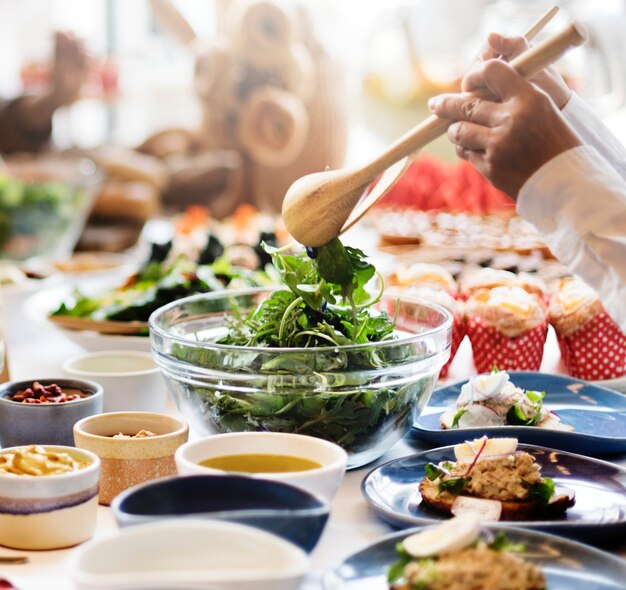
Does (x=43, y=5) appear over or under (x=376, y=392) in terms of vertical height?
over

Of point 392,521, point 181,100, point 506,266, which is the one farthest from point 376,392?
point 181,100

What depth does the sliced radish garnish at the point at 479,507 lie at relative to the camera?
0.94 m

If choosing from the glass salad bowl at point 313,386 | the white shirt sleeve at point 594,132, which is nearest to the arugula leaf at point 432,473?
the glass salad bowl at point 313,386

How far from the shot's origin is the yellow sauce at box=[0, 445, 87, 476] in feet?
3.10

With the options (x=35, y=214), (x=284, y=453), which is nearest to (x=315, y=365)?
(x=284, y=453)

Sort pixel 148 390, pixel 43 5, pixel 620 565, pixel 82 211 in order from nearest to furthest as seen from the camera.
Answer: pixel 620 565 < pixel 148 390 < pixel 82 211 < pixel 43 5

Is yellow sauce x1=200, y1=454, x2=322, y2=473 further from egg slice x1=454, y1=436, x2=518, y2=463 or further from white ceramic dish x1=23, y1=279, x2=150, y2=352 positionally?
white ceramic dish x1=23, y1=279, x2=150, y2=352

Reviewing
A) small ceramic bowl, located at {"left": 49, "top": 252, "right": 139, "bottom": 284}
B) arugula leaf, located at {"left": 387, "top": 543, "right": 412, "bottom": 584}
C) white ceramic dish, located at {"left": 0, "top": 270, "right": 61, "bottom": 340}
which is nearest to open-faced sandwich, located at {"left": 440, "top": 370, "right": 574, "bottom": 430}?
arugula leaf, located at {"left": 387, "top": 543, "right": 412, "bottom": 584}

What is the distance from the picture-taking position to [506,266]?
Answer: 192 centimetres

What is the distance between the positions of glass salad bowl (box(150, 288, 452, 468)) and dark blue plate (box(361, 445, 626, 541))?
0.07 m

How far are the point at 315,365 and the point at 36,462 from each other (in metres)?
0.31

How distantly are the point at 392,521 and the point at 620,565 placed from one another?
24cm

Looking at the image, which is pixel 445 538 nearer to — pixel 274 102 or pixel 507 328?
pixel 507 328

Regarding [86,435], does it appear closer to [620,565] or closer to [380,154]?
[380,154]
